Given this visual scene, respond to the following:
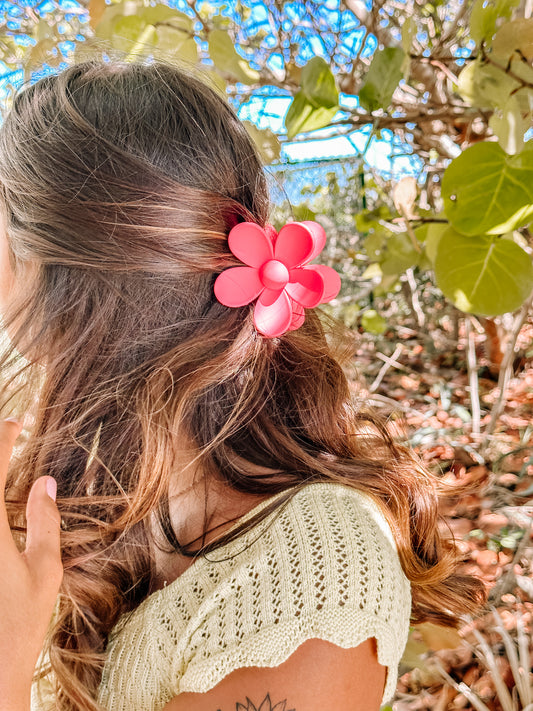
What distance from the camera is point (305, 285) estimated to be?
991 millimetres

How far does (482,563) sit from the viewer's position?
192cm

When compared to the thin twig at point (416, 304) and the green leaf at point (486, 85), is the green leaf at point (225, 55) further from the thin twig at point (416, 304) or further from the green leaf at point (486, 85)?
the thin twig at point (416, 304)

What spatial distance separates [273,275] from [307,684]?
0.55 m

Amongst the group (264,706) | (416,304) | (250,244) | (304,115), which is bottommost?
(264,706)

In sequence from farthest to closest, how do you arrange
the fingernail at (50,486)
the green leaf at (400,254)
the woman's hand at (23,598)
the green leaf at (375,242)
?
the green leaf at (375,242) < the green leaf at (400,254) < the fingernail at (50,486) < the woman's hand at (23,598)

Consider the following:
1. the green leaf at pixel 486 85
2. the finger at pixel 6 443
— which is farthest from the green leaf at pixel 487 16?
the finger at pixel 6 443

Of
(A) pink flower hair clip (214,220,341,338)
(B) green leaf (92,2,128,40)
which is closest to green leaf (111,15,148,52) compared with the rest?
(B) green leaf (92,2,128,40)

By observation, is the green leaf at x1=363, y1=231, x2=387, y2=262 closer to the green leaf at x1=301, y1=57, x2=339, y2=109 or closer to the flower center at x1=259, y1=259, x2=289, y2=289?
the green leaf at x1=301, y1=57, x2=339, y2=109

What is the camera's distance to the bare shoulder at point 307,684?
71cm

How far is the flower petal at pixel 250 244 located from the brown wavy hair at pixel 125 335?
0.09 feet

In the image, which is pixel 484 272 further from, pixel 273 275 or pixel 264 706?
pixel 264 706

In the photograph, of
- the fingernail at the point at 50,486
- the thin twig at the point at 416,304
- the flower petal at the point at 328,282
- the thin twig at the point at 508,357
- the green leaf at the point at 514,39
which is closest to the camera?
the fingernail at the point at 50,486

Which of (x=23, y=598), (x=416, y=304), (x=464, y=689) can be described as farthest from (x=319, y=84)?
(x=416, y=304)

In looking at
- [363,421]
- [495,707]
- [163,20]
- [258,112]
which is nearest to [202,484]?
[363,421]
